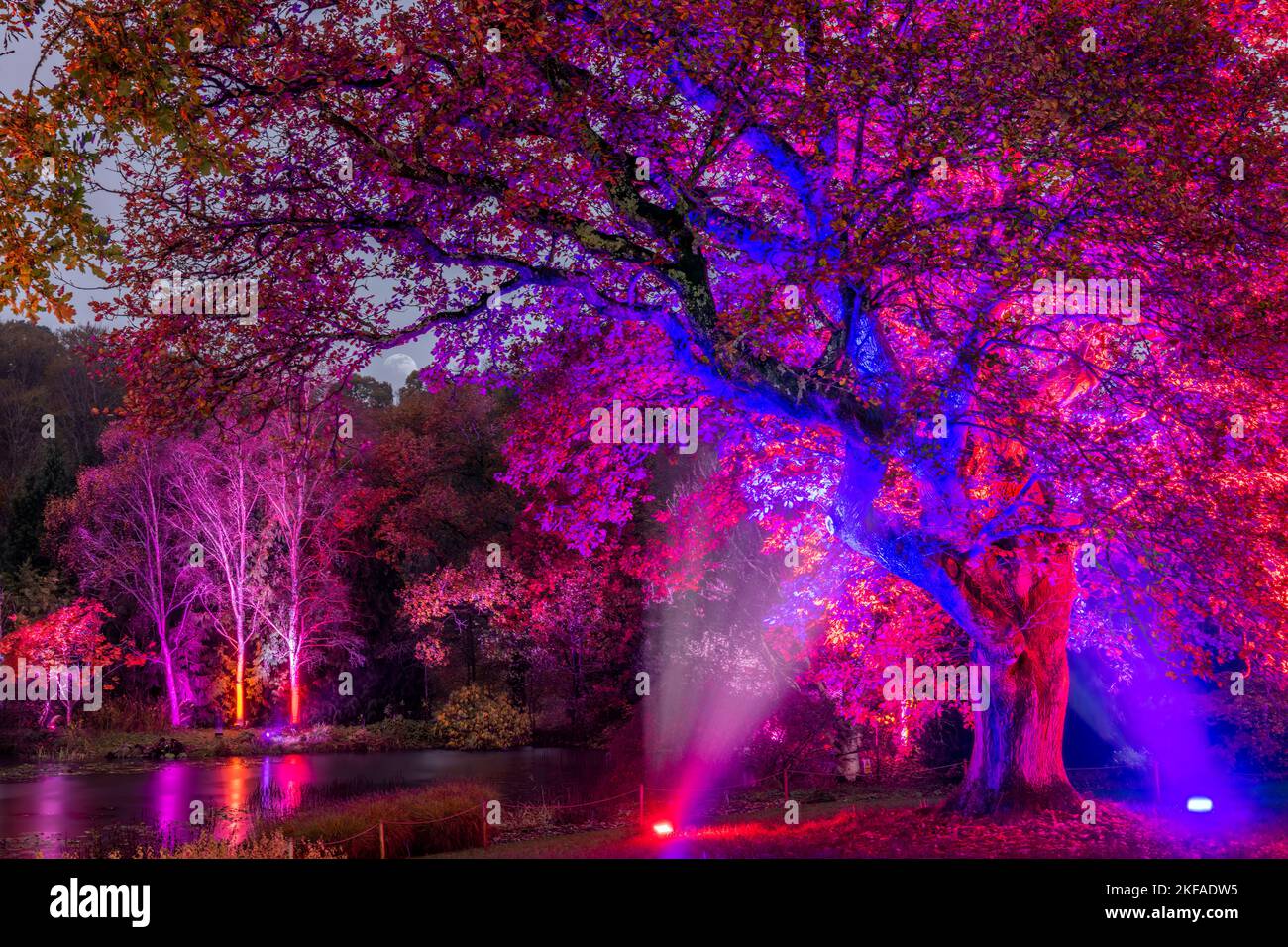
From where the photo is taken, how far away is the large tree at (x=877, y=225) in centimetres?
1151

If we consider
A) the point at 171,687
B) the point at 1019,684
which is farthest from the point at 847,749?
the point at 171,687

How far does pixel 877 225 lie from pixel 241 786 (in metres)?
23.3

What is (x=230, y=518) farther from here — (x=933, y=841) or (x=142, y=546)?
(x=933, y=841)

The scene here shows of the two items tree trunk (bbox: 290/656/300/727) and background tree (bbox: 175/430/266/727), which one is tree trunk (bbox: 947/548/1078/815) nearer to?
tree trunk (bbox: 290/656/300/727)

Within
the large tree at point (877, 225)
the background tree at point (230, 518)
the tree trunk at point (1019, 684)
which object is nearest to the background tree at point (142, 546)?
the background tree at point (230, 518)

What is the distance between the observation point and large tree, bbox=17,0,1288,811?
1151 cm

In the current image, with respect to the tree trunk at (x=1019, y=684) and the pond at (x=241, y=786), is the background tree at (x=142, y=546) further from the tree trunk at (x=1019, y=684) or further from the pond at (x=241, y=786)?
the tree trunk at (x=1019, y=684)

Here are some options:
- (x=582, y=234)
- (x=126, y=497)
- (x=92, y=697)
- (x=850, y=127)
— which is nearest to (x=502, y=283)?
(x=582, y=234)

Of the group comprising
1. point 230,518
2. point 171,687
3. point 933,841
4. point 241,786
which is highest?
point 230,518

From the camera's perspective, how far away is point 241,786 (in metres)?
27.4

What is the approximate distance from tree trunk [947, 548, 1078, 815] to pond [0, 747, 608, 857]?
11270 mm

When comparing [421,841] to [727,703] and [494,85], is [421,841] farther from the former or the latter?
[494,85]

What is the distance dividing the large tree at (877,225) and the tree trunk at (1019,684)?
2.9 inches

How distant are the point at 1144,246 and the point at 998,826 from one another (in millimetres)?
7850
